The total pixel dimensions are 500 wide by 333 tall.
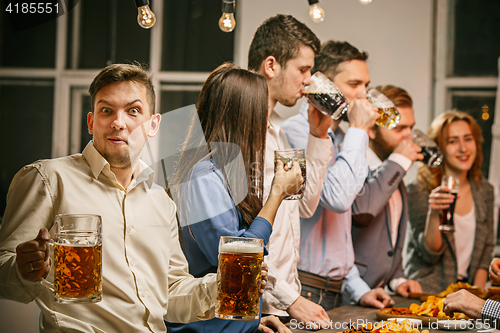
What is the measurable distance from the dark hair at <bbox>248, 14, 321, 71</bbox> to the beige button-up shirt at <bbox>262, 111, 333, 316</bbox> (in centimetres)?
24

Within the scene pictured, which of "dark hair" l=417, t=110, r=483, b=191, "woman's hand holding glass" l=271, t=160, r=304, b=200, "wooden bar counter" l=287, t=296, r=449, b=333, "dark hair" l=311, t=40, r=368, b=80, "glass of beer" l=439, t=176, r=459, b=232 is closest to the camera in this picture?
"woman's hand holding glass" l=271, t=160, r=304, b=200

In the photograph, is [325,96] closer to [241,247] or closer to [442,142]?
[241,247]

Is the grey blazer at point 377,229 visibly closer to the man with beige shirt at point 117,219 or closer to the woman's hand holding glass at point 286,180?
the woman's hand holding glass at point 286,180

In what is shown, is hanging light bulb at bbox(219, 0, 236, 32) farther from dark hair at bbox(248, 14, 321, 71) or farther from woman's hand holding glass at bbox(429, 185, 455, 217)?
woman's hand holding glass at bbox(429, 185, 455, 217)

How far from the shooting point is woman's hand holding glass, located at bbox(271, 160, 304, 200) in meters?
1.51

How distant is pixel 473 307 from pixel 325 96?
A: 3.14 feet

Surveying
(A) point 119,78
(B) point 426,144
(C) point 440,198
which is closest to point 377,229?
(C) point 440,198

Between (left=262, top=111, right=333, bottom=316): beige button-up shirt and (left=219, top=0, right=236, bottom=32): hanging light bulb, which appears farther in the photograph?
(left=219, top=0, right=236, bottom=32): hanging light bulb

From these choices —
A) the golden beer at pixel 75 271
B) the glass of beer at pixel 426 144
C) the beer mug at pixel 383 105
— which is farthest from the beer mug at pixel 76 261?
the glass of beer at pixel 426 144

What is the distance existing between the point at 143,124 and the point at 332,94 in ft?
2.43

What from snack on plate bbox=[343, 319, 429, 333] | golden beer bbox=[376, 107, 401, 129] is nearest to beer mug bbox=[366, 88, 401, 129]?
golden beer bbox=[376, 107, 401, 129]

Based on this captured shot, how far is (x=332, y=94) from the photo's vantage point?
1825 mm

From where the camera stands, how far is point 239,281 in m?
1.14

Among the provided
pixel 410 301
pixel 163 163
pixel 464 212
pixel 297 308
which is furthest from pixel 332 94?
pixel 464 212
